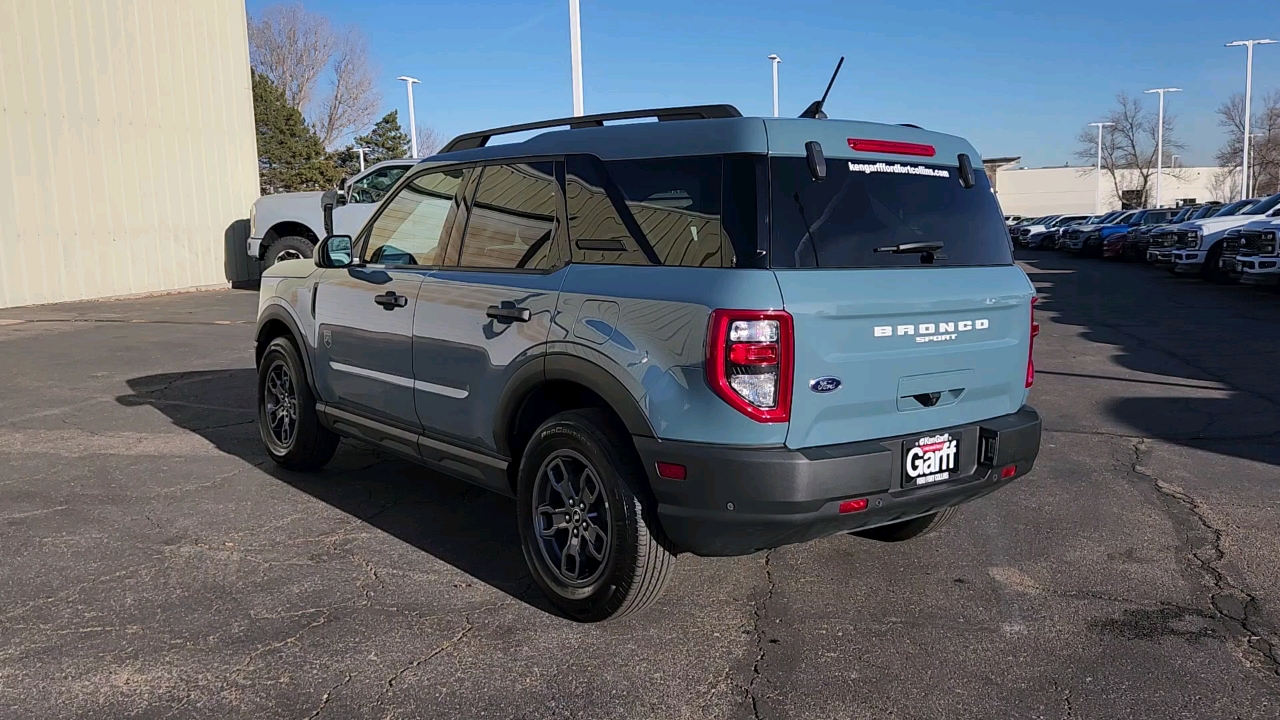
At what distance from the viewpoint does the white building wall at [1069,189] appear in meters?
87.2

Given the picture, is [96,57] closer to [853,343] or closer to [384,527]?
[384,527]

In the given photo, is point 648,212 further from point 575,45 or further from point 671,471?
point 575,45

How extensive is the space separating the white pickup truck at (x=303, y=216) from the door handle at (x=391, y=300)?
11.7m

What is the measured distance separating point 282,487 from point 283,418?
496mm

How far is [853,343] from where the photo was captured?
11.6 feet

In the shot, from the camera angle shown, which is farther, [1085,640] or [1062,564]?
[1062,564]

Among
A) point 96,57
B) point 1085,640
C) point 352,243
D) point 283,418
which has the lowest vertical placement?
point 1085,640

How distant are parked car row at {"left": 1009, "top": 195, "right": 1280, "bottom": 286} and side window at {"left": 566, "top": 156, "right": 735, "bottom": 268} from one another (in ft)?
53.7

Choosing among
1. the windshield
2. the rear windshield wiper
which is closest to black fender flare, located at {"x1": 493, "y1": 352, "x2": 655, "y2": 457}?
the rear windshield wiper

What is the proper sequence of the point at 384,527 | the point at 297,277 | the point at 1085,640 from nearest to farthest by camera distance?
the point at 1085,640
the point at 384,527
the point at 297,277

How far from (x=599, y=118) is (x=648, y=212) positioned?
85 centimetres

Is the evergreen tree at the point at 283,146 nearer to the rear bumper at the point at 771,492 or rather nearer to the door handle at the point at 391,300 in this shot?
the door handle at the point at 391,300

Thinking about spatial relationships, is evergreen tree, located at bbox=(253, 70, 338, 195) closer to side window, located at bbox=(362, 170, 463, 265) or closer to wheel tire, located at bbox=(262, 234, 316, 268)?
wheel tire, located at bbox=(262, 234, 316, 268)

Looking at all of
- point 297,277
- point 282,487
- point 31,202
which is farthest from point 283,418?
point 31,202
